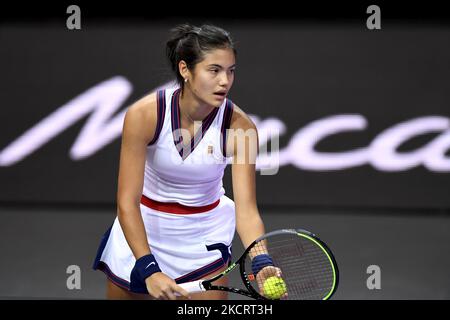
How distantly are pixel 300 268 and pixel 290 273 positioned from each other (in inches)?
1.6

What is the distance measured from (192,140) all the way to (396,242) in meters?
2.67

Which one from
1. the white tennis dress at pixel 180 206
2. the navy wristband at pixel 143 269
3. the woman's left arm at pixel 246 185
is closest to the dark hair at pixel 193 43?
the white tennis dress at pixel 180 206

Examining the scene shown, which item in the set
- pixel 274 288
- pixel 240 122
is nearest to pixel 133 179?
pixel 240 122

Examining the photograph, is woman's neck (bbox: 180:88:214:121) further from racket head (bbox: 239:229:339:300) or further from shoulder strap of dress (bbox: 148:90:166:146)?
racket head (bbox: 239:229:339:300)

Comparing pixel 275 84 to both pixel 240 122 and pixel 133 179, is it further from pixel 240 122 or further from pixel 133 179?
pixel 133 179

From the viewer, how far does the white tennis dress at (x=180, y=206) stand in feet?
9.71

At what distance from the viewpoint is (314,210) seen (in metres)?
5.93

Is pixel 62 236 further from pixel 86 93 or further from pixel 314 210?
pixel 314 210

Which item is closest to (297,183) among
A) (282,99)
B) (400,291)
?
(282,99)

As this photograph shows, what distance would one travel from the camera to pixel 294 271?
286 centimetres

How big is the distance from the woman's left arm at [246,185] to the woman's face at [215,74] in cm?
21

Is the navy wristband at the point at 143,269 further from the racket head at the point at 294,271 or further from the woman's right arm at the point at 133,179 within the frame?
the racket head at the point at 294,271

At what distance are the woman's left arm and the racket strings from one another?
0.10m
